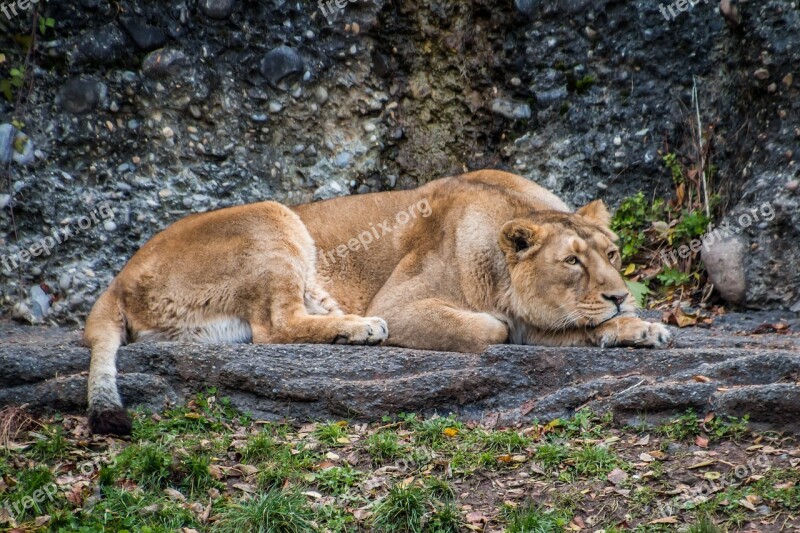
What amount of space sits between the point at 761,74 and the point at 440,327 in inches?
161

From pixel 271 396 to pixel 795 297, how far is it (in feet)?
15.3

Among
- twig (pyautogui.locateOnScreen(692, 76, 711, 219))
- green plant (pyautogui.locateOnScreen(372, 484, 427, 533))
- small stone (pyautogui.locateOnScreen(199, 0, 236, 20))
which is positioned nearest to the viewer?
green plant (pyautogui.locateOnScreen(372, 484, 427, 533))

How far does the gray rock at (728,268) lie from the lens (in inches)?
338

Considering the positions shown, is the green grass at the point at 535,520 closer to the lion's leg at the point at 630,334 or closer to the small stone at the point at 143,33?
the lion's leg at the point at 630,334

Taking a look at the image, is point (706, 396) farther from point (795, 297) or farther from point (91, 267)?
point (91, 267)

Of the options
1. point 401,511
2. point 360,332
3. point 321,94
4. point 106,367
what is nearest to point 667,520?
point 401,511

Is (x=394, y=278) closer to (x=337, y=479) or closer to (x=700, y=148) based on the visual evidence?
(x=337, y=479)

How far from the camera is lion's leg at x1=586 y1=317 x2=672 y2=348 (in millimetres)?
6637

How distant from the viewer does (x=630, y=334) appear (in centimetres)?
667

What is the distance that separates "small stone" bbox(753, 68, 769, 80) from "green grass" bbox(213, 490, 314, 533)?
235 inches

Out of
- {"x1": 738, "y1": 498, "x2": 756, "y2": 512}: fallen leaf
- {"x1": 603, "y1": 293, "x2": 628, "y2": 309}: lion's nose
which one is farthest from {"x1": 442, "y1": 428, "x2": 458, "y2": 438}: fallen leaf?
{"x1": 738, "y1": 498, "x2": 756, "y2": 512}: fallen leaf

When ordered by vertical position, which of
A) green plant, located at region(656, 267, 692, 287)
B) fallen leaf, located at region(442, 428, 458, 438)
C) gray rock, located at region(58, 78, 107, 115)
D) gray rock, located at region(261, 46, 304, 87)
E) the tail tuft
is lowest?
fallen leaf, located at region(442, 428, 458, 438)

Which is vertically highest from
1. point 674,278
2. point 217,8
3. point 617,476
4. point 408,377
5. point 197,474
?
point 217,8

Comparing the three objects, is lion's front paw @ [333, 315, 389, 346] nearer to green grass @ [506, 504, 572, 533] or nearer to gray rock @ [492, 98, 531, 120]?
green grass @ [506, 504, 572, 533]
